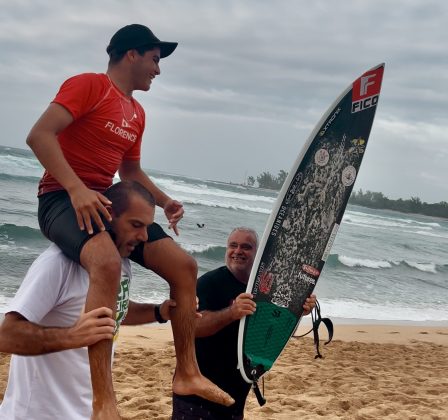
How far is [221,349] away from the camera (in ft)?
9.89

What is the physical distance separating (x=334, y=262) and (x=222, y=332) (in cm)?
A: 1427

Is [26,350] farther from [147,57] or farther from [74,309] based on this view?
[147,57]

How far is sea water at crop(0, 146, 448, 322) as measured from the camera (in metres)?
10.6

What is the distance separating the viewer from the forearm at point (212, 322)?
282cm

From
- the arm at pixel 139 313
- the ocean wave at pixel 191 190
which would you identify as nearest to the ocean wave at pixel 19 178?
the ocean wave at pixel 191 190

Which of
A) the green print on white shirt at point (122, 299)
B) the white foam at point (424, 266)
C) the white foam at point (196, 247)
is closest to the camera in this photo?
the green print on white shirt at point (122, 299)

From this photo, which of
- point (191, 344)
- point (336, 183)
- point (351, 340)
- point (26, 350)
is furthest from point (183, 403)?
point (351, 340)

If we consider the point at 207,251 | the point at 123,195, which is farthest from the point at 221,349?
the point at 207,251

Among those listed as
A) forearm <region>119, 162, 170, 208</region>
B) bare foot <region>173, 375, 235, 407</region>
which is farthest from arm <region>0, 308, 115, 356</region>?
forearm <region>119, 162, 170, 208</region>

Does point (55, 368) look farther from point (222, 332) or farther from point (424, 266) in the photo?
point (424, 266)

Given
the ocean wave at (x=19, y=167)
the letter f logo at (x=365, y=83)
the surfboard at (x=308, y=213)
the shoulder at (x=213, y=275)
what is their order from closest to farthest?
the shoulder at (x=213, y=275)
the surfboard at (x=308, y=213)
the letter f logo at (x=365, y=83)
the ocean wave at (x=19, y=167)

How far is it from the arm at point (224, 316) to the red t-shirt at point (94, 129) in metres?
0.88

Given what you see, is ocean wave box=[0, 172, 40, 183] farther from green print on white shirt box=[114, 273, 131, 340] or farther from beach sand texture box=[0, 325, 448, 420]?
green print on white shirt box=[114, 273, 131, 340]

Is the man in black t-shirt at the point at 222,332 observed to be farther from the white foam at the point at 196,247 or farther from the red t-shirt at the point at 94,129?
the white foam at the point at 196,247
